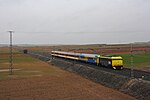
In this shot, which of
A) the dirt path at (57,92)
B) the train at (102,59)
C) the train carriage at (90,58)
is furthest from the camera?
the train carriage at (90,58)

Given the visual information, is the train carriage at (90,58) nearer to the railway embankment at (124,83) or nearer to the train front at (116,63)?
the train front at (116,63)

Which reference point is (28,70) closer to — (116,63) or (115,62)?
(115,62)

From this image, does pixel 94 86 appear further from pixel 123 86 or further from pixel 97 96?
pixel 97 96

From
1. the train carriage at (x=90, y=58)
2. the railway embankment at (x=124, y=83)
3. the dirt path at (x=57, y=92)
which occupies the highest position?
the train carriage at (x=90, y=58)

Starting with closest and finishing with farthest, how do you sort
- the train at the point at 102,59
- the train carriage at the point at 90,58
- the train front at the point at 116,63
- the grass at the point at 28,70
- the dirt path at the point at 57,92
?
1. the dirt path at the point at 57,92
2. the grass at the point at 28,70
3. the train front at the point at 116,63
4. the train at the point at 102,59
5. the train carriage at the point at 90,58

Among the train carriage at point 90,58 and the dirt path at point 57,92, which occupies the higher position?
the train carriage at point 90,58

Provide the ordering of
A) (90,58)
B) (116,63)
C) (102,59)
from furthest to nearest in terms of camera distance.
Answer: (90,58) → (102,59) → (116,63)

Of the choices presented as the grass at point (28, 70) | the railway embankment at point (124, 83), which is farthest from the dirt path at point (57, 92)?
the grass at point (28, 70)

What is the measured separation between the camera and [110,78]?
43094 mm

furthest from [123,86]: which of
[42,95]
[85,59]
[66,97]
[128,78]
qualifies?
[85,59]

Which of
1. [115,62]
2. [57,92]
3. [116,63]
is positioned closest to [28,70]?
[115,62]

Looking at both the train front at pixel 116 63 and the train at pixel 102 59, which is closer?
the train front at pixel 116 63

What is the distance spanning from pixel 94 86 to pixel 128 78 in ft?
17.6

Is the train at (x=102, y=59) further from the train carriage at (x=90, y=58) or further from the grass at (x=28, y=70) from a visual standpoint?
the grass at (x=28, y=70)
